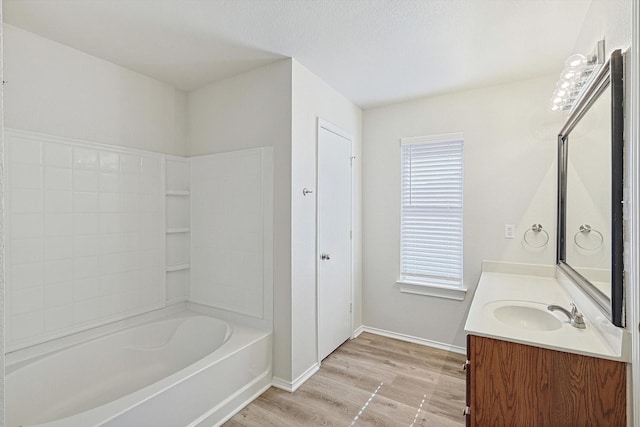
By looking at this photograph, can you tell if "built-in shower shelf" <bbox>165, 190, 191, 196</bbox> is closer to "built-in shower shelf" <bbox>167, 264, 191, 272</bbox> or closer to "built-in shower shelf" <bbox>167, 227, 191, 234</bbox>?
"built-in shower shelf" <bbox>167, 227, 191, 234</bbox>

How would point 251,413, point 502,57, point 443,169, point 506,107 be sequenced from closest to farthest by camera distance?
point 251,413 < point 502,57 < point 506,107 < point 443,169

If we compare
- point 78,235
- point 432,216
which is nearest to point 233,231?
point 78,235

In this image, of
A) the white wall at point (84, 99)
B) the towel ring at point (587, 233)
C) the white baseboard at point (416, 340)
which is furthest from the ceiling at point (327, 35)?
the white baseboard at point (416, 340)

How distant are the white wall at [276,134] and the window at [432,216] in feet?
4.54

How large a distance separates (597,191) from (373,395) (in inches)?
74.2

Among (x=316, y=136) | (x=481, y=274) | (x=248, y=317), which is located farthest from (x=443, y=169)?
(x=248, y=317)

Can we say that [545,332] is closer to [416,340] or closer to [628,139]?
[628,139]

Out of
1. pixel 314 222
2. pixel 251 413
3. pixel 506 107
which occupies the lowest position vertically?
pixel 251 413

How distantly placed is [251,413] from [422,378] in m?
1.33

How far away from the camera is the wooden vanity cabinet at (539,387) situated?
123 centimetres

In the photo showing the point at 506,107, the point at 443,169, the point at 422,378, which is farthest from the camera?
the point at 443,169

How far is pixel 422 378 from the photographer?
256 centimetres

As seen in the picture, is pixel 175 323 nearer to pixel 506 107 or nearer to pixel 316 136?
pixel 316 136

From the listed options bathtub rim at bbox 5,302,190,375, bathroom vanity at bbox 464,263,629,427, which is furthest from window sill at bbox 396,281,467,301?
bathtub rim at bbox 5,302,190,375
